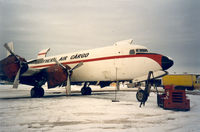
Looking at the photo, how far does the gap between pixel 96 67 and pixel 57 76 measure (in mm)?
3935

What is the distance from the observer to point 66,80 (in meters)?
18.1

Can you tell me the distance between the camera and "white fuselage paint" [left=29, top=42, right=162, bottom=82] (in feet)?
49.3

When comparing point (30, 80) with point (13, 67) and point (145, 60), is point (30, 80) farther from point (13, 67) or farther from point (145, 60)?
point (145, 60)

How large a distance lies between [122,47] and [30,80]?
10.5 m

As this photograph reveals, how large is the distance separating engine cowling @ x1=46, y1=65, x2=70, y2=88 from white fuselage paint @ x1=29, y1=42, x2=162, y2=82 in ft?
7.66

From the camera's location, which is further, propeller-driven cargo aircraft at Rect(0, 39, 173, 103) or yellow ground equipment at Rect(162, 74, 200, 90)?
yellow ground equipment at Rect(162, 74, 200, 90)

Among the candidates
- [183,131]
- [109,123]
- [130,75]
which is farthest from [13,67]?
[183,131]

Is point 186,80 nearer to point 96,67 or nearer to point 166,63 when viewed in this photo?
point 96,67

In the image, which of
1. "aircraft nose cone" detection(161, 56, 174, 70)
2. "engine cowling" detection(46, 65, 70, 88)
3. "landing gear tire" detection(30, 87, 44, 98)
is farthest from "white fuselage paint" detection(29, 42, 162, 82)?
"landing gear tire" detection(30, 87, 44, 98)

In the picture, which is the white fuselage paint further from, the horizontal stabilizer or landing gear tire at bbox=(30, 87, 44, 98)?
the horizontal stabilizer

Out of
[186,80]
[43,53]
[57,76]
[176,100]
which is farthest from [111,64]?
[186,80]

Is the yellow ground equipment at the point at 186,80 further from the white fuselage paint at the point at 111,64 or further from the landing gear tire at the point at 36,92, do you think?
the landing gear tire at the point at 36,92

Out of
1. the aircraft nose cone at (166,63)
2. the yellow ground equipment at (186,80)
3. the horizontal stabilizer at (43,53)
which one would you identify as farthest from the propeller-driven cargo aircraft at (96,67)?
the yellow ground equipment at (186,80)

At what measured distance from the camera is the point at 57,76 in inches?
711
